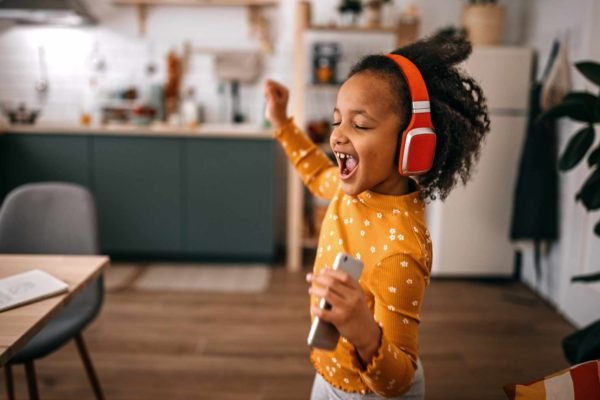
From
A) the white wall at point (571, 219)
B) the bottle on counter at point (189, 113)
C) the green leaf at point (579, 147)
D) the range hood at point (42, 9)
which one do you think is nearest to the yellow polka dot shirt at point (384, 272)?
the green leaf at point (579, 147)

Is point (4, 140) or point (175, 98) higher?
point (175, 98)

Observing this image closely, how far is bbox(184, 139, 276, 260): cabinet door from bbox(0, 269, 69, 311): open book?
2.33m

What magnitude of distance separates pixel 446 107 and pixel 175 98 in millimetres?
3488

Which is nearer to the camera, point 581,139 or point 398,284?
point 398,284

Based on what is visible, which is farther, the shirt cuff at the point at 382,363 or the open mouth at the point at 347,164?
the open mouth at the point at 347,164

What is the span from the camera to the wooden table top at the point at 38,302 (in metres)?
0.96

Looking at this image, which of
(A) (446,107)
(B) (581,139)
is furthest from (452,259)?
(A) (446,107)

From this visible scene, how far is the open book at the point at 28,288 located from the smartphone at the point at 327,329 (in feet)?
2.42

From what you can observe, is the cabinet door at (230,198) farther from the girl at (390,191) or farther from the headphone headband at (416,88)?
the headphone headband at (416,88)

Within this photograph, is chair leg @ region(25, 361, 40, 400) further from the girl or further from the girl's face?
the girl's face

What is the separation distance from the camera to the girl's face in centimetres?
84

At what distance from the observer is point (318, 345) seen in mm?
667

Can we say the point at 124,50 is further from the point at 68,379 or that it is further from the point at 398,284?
the point at 398,284

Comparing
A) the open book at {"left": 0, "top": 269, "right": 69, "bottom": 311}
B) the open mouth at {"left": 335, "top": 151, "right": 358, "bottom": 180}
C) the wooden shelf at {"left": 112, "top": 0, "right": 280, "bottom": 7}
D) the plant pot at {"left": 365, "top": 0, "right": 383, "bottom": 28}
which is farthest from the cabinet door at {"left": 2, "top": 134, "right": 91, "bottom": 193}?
the open mouth at {"left": 335, "top": 151, "right": 358, "bottom": 180}
